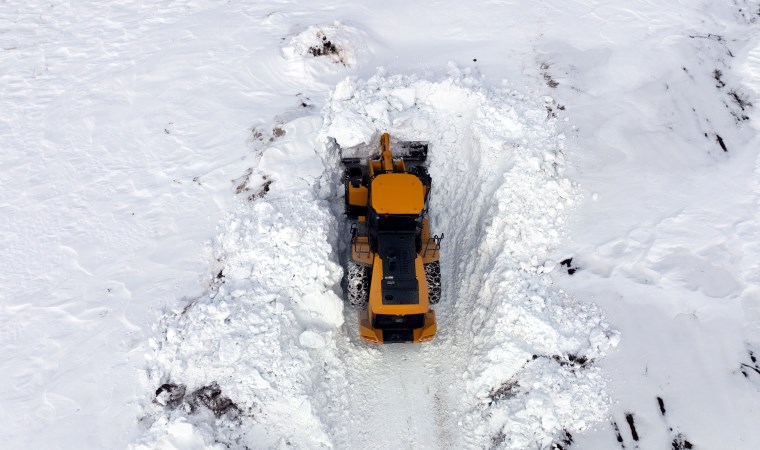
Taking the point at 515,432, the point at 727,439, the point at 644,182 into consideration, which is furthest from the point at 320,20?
the point at 727,439

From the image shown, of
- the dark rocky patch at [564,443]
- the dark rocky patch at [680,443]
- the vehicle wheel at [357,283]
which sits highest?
the vehicle wheel at [357,283]

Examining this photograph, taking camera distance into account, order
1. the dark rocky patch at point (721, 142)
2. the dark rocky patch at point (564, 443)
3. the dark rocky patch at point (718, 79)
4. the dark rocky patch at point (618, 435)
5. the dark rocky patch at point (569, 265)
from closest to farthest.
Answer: the dark rocky patch at point (618, 435), the dark rocky patch at point (564, 443), the dark rocky patch at point (569, 265), the dark rocky patch at point (721, 142), the dark rocky patch at point (718, 79)

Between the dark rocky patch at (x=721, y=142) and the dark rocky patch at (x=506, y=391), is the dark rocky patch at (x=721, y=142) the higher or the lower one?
the higher one

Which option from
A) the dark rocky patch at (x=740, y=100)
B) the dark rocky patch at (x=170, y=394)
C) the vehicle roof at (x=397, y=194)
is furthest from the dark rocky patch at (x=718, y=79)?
the dark rocky patch at (x=170, y=394)

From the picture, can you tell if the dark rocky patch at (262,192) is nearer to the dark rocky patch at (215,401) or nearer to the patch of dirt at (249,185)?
the patch of dirt at (249,185)

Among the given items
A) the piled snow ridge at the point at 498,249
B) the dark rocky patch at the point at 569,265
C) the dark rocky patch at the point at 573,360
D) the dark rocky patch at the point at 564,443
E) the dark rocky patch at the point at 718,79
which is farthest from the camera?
the dark rocky patch at the point at 718,79

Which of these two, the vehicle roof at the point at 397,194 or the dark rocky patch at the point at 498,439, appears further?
the vehicle roof at the point at 397,194
